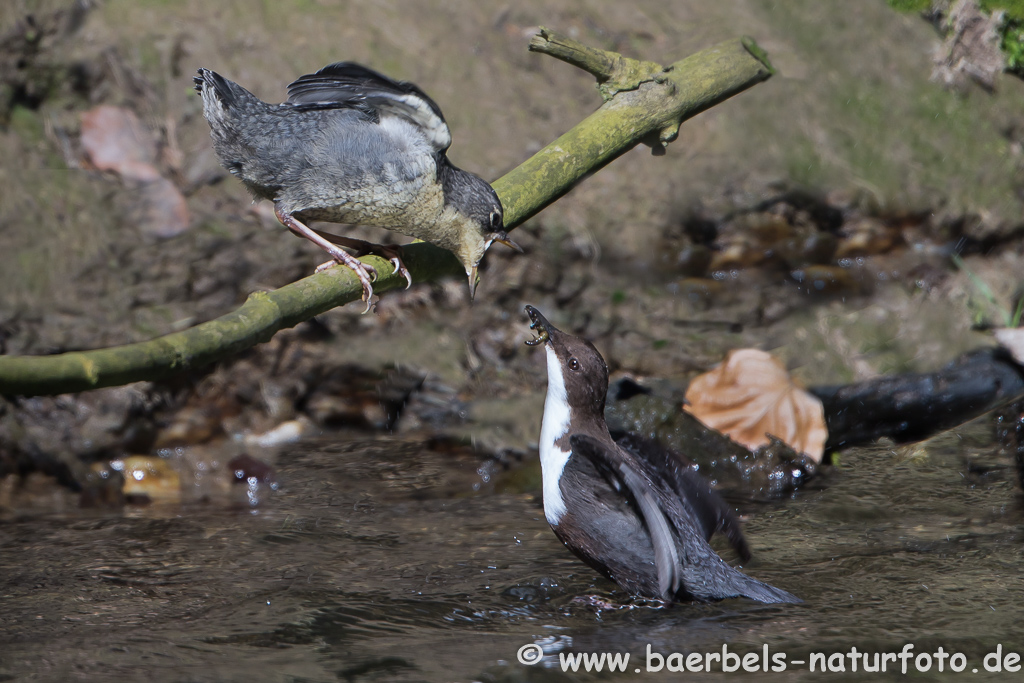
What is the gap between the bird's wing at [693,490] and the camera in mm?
4133

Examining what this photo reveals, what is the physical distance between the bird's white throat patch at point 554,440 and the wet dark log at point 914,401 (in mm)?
2053

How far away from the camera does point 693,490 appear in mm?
4359

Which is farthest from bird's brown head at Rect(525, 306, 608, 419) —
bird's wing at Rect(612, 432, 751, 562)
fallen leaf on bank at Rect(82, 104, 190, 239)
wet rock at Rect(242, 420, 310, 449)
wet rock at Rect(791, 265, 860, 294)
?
fallen leaf on bank at Rect(82, 104, 190, 239)

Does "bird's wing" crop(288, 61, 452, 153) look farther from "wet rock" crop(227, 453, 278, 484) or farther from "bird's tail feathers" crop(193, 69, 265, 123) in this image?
"wet rock" crop(227, 453, 278, 484)

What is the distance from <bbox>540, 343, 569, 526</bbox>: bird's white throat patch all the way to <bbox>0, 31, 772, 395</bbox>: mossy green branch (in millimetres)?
683

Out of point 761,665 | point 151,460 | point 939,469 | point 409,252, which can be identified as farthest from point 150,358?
point 939,469

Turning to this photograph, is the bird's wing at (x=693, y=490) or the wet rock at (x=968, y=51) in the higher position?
the wet rock at (x=968, y=51)

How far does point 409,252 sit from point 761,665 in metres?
2.16

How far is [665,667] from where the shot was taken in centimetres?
327

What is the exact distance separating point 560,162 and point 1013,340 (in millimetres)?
3531

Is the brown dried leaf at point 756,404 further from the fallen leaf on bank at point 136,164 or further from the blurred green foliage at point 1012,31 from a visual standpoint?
the fallen leaf on bank at point 136,164

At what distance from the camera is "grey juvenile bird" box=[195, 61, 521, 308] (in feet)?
13.1

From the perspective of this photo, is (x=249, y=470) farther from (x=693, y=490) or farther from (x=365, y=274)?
(x=693, y=490)

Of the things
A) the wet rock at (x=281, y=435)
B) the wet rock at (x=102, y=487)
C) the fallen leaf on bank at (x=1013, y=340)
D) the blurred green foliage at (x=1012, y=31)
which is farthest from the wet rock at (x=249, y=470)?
the blurred green foliage at (x=1012, y=31)
